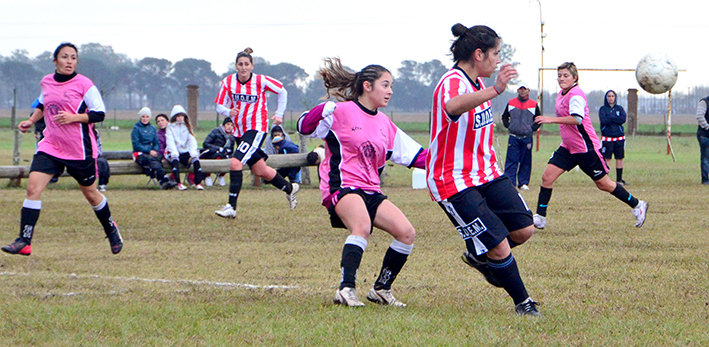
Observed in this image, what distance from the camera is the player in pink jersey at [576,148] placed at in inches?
339

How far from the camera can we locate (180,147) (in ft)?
46.1

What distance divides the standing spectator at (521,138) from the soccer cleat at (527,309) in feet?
31.8

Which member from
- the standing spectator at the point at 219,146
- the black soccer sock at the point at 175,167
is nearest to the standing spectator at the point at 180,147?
the black soccer sock at the point at 175,167

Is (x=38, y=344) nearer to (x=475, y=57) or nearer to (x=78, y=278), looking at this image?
(x=78, y=278)

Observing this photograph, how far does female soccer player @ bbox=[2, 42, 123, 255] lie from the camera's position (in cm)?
662

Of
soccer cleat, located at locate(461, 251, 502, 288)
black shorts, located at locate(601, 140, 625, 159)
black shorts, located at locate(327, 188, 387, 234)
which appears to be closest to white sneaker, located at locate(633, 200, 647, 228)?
soccer cleat, located at locate(461, 251, 502, 288)

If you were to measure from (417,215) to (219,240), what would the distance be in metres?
3.04

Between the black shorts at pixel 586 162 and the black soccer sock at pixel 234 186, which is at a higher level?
the black shorts at pixel 586 162

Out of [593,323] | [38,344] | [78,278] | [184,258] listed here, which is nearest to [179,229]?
[184,258]

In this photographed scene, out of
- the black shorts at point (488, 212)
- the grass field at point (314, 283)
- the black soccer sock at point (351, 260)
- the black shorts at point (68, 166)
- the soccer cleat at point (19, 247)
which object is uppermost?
the black shorts at point (68, 166)

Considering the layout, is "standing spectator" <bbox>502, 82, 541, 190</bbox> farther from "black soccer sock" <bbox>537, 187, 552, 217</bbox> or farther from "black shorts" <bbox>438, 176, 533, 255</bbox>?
"black shorts" <bbox>438, 176, 533, 255</bbox>

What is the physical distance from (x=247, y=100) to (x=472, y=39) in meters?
5.64

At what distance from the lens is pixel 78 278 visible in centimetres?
587

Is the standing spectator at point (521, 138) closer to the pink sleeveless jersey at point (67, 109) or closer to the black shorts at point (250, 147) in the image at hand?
the black shorts at point (250, 147)
